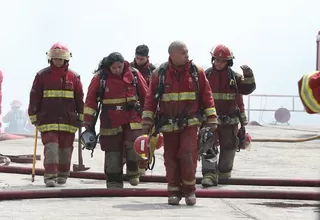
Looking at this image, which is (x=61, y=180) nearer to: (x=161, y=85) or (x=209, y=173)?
(x=209, y=173)

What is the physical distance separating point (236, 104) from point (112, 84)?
169 cm

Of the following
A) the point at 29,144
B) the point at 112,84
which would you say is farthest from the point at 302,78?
the point at 29,144

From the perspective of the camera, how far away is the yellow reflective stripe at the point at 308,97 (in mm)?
4625

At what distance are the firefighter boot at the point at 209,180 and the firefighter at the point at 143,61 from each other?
1833 mm

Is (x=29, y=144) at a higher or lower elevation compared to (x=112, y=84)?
lower

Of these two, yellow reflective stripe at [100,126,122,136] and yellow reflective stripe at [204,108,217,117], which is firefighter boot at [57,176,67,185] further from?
yellow reflective stripe at [204,108,217,117]

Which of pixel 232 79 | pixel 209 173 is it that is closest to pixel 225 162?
pixel 209 173

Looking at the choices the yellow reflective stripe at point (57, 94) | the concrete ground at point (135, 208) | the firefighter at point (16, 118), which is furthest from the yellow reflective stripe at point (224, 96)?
the firefighter at point (16, 118)

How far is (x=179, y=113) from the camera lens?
29.0 ft

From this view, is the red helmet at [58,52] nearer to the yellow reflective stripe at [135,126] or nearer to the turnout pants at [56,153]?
the turnout pants at [56,153]

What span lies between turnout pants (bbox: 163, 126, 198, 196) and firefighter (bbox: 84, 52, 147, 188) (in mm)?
1417

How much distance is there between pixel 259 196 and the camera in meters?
9.17

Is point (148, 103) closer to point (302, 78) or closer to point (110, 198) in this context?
point (110, 198)

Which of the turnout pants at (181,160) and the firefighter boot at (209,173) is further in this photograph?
the firefighter boot at (209,173)
